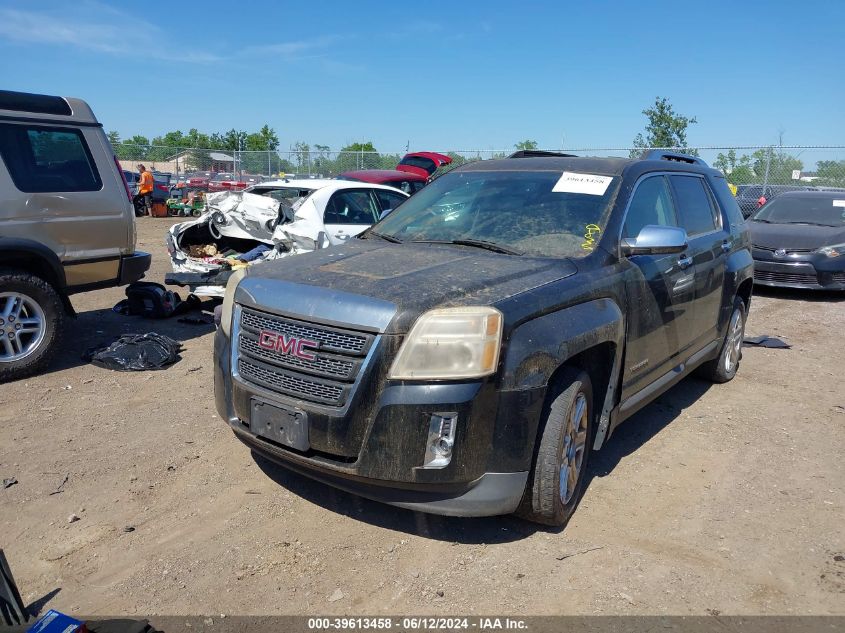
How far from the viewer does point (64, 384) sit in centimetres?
556

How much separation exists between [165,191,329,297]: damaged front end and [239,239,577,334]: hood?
4.06 meters

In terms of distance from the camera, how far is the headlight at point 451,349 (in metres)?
2.91

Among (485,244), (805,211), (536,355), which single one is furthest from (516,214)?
(805,211)

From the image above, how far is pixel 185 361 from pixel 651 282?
13.7 ft

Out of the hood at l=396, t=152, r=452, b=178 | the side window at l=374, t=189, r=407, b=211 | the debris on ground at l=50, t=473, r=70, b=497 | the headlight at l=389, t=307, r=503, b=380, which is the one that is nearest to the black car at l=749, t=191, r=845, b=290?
the side window at l=374, t=189, r=407, b=211

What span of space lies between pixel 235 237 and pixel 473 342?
6.27m

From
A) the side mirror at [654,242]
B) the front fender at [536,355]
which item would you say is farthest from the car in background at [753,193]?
the front fender at [536,355]

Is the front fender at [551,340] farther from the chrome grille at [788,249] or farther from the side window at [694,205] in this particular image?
the chrome grille at [788,249]

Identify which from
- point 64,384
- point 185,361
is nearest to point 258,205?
point 185,361

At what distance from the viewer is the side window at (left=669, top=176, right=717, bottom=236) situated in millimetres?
4875

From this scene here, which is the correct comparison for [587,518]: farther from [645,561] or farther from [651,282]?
[651,282]

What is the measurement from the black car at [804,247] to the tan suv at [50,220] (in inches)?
356

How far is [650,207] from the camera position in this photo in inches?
174

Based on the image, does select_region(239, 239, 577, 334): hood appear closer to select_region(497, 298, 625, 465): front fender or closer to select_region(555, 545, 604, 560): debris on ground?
select_region(497, 298, 625, 465): front fender
